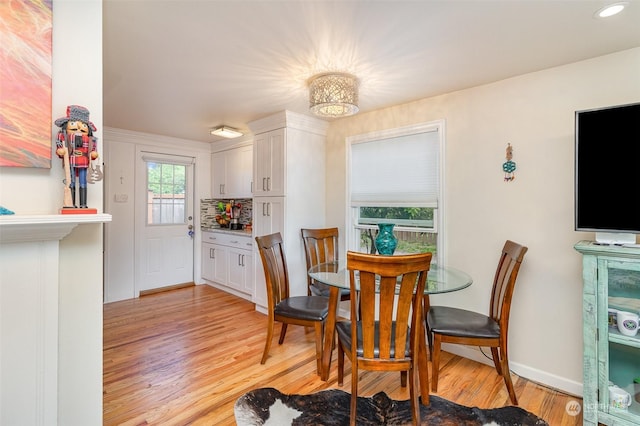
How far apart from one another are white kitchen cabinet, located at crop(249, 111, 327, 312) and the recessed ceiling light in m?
2.47

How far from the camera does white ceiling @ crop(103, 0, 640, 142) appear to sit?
1577 mm

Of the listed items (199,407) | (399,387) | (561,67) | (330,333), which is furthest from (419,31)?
(199,407)

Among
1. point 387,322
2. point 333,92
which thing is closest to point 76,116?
point 333,92

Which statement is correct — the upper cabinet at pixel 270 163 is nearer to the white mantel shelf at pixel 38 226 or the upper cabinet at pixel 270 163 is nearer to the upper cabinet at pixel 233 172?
the upper cabinet at pixel 233 172

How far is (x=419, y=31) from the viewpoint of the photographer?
5.77 ft

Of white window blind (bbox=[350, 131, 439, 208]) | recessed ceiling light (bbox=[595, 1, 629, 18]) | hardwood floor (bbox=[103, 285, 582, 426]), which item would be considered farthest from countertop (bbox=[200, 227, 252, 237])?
recessed ceiling light (bbox=[595, 1, 629, 18])

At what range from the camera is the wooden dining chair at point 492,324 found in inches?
78.9

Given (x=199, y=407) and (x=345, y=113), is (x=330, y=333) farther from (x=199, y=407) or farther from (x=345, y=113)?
(x=345, y=113)

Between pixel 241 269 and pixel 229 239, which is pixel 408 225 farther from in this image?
pixel 229 239

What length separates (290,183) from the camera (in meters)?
3.41

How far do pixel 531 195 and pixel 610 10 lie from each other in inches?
46.5

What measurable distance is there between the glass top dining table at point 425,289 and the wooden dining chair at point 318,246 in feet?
2.38

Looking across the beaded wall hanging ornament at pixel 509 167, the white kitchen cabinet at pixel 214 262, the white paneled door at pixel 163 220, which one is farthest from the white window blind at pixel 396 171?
the white paneled door at pixel 163 220

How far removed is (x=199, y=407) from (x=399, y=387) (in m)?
1.36
